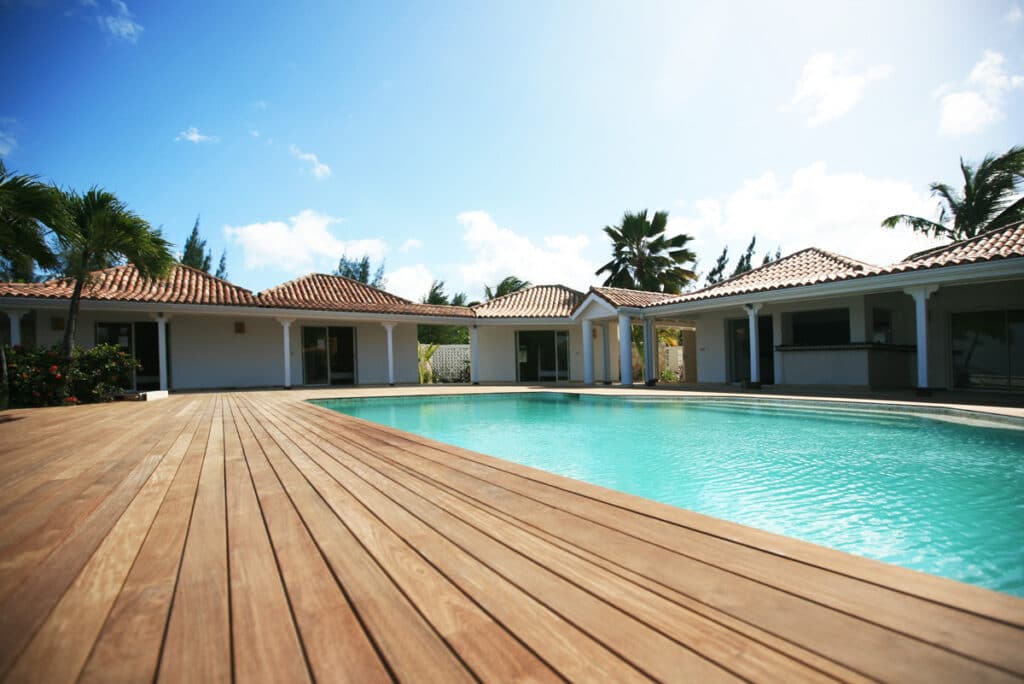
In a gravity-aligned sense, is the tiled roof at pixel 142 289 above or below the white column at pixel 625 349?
above

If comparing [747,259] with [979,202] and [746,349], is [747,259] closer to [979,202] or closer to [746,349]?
[979,202]

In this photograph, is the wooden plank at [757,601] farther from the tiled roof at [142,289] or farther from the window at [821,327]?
the window at [821,327]

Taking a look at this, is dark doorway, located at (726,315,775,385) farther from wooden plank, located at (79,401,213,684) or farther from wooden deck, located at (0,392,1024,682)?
wooden plank, located at (79,401,213,684)

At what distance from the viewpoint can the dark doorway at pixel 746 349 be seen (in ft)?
43.2

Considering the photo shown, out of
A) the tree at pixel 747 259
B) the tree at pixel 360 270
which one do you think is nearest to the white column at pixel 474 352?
the tree at pixel 360 270

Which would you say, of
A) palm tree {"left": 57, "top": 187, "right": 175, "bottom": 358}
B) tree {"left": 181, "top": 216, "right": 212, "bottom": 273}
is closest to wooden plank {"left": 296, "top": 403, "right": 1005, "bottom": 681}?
palm tree {"left": 57, "top": 187, "right": 175, "bottom": 358}

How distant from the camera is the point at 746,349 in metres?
13.7

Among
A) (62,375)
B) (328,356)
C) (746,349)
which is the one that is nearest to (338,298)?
(328,356)

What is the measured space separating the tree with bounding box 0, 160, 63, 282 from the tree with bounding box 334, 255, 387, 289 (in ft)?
102

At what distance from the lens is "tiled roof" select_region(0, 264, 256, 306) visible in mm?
10797

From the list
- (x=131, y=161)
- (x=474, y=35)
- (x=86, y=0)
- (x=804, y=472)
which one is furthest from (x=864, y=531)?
(x=131, y=161)

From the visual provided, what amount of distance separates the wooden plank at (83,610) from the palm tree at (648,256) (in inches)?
831

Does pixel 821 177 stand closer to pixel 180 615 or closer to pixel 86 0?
pixel 180 615

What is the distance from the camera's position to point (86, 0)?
9.16m
